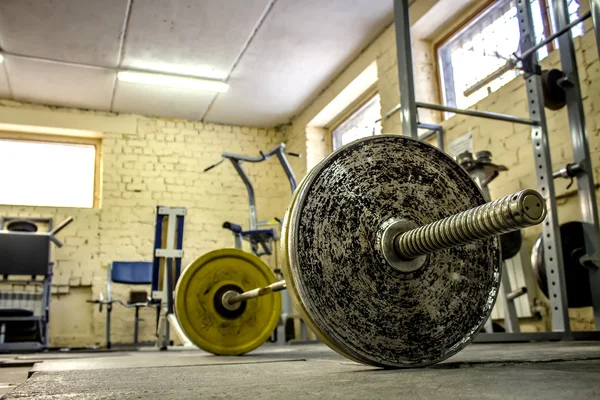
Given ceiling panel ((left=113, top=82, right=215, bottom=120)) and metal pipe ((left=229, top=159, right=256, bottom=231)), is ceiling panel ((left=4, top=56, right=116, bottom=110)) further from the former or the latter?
metal pipe ((left=229, top=159, right=256, bottom=231))

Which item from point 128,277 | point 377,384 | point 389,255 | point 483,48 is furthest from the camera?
point 128,277

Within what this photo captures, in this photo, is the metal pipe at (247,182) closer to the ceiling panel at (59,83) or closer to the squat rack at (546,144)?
the ceiling panel at (59,83)

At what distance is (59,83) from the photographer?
6.11 m

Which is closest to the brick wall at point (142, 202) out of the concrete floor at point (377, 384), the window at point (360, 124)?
the window at point (360, 124)

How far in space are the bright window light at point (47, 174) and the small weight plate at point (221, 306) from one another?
429cm

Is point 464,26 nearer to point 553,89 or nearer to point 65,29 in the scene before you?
point 553,89

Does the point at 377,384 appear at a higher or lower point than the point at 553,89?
lower

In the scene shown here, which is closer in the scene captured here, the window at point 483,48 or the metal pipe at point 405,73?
the metal pipe at point 405,73

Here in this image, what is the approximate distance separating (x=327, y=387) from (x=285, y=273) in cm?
28

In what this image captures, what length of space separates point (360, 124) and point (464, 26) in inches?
74.3

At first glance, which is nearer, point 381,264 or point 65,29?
point 381,264

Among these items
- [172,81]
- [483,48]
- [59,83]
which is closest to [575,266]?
[483,48]

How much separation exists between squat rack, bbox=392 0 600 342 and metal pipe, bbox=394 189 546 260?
129 cm

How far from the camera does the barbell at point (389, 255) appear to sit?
1.21m
